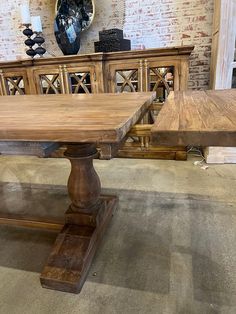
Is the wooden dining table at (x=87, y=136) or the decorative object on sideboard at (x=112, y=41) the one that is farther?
the decorative object on sideboard at (x=112, y=41)

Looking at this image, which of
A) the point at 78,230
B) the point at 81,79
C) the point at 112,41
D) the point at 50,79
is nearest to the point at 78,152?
the point at 78,230

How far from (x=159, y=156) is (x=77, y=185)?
1.54m

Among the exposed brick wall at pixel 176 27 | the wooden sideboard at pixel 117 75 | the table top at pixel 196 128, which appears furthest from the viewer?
the exposed brick wall at pixel 176 27

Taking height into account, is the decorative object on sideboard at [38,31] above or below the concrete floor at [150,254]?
above

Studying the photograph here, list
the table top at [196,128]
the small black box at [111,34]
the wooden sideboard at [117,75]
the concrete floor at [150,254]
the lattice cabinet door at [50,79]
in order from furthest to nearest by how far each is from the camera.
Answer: the lattice cabinet door at [50,79], the small black box at [111,34], the wooden sideboard at [117,75], the concrete floor at [150,254], the table top at [196,128]

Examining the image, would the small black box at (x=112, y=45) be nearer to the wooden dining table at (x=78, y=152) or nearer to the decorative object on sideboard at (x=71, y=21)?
the decorative object on sideboard at (x=71, y=21)

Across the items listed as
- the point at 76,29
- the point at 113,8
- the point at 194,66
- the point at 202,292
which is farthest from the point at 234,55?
the point at 202,292

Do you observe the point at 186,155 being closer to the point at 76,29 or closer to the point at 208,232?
the point at 208,232

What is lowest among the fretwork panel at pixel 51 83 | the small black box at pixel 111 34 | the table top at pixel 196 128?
the table top at pixel 196 128

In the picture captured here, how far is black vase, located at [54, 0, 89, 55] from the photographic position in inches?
111

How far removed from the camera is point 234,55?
7.80ft

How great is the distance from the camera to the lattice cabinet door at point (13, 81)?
300 centimetres

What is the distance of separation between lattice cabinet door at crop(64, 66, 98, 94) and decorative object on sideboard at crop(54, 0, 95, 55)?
0.92 feet

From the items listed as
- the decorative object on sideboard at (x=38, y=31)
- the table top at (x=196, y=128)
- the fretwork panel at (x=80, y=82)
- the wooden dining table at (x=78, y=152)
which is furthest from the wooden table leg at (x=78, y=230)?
the decorative object on sideboard at (x=38, y=31)
